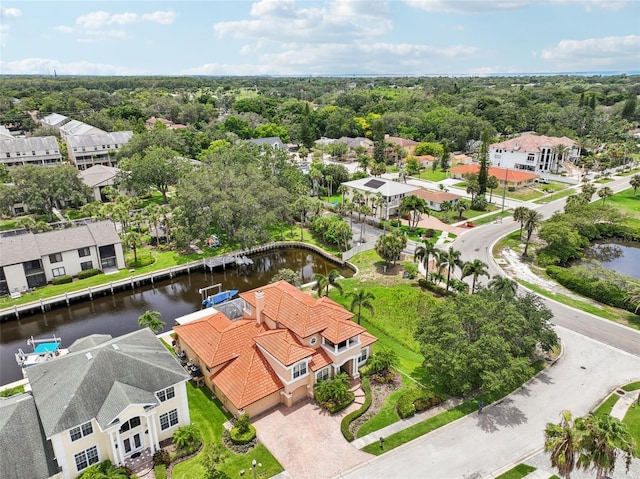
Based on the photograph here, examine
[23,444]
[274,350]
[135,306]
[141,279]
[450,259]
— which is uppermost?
[450,259]

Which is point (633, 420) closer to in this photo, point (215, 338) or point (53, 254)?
point (215, 338)

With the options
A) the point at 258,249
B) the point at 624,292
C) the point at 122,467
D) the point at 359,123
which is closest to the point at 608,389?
the point at 624,292

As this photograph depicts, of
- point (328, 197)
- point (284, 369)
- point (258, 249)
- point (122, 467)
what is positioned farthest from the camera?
point (328, 197)

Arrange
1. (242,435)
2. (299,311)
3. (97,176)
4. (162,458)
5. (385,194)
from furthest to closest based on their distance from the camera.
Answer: (97,176)
(385,194)
(299,311)
(242,435)
(162,458)

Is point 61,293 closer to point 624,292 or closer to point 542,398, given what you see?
point 542,398

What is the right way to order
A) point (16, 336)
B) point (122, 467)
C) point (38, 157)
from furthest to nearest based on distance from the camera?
point (38, 157) → point (16, 336) → point (122, 467)

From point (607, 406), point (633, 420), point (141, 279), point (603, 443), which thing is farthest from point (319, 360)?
point (141, 279)

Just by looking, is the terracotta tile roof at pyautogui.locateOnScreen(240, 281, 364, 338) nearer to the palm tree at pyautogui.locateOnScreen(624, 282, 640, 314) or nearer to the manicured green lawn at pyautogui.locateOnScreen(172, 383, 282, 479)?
the manicured green lawn at pyautogui.locateOnScreen(172, 383, 282, 479)
